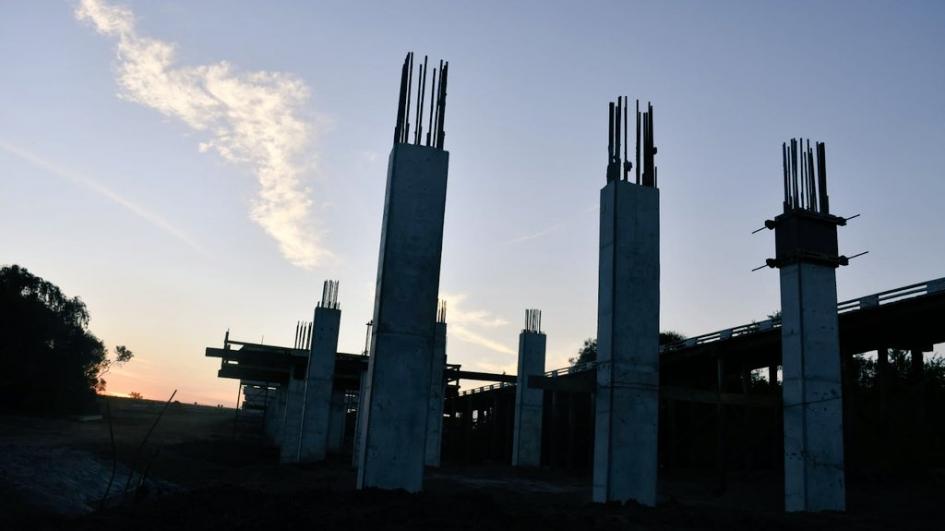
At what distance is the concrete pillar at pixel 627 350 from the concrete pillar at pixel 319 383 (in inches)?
814

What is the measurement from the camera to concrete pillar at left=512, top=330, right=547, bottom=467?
38.9 metres

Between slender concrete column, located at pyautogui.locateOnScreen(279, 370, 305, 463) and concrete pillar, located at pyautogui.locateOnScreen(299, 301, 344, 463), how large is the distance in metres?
1.45

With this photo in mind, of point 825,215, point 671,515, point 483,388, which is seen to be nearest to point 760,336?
point 825,215

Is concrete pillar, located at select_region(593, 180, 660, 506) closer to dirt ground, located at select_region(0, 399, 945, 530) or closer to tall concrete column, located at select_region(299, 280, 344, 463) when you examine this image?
dirt ground, located at select_region(0, 399, 945, 530)

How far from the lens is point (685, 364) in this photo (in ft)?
117

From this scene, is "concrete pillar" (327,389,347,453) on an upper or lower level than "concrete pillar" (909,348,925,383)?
lower

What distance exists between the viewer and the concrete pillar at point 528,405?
3891 centimetres

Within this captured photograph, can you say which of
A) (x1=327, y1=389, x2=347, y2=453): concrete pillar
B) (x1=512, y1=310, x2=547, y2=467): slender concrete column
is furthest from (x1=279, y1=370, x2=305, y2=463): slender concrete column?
(x1=512, y1=310, x2=547, y2=467): slender concrete column

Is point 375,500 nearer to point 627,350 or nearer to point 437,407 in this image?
point 627,350

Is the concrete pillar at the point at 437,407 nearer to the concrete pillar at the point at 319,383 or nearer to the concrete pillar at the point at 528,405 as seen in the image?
the concrete pillar at the point at 528,405

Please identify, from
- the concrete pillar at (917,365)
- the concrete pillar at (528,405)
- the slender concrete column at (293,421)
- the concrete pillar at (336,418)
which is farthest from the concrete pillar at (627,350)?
the concrete pillar at (336,418)

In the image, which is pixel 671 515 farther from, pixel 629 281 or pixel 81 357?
pixel 81 357

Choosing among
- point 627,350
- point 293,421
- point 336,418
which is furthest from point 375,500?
point 336,418

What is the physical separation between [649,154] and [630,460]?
25.3 ft
